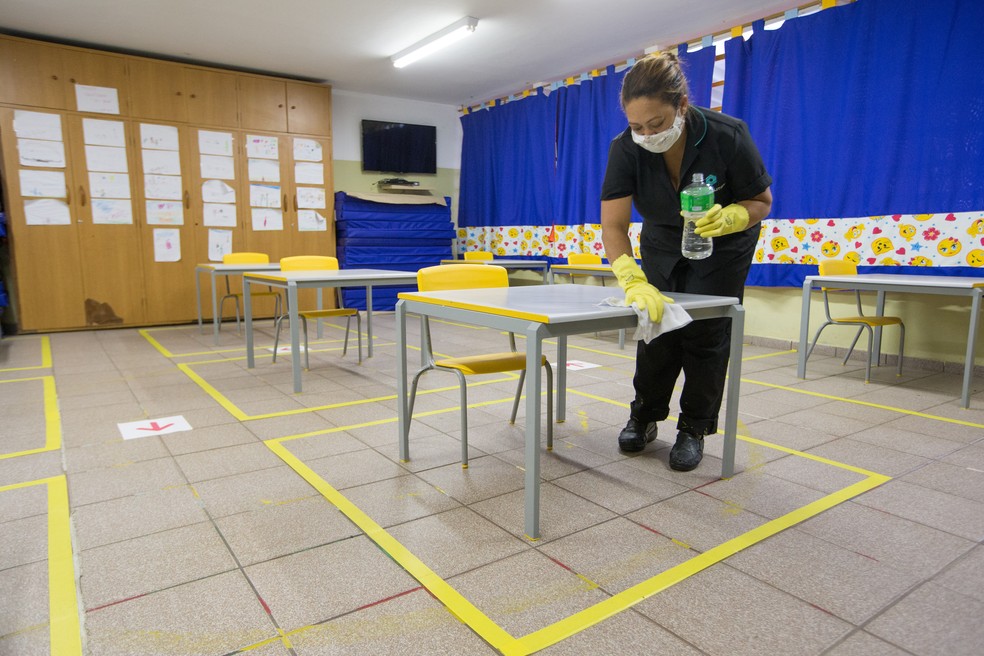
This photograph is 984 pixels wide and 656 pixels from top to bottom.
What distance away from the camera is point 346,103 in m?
7.55

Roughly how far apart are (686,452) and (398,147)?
6551 millimetres

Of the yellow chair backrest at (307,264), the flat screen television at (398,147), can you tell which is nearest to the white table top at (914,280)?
the yellow chair backrest at (307,264)

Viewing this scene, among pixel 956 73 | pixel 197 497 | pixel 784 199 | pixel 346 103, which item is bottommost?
pixel 197 497

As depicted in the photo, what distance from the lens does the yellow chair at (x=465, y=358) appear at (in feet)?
7.22

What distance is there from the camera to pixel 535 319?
5.36 ft

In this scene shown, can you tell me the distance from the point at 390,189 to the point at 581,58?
2.96 meters

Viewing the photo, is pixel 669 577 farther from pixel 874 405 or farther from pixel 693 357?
pixel 874 405

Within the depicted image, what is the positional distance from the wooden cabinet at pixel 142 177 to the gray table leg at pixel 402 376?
4.92m

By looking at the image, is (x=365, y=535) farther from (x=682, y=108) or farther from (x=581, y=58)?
(x=581, y=58)

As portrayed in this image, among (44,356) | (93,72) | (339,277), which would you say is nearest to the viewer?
(339,277)

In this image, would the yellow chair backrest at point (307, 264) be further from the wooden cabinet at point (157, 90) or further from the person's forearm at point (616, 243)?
the wooden cabinet at point (157, 90)

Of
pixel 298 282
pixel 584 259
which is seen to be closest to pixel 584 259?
pixel 584 259

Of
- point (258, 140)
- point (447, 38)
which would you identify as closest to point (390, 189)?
point (258, 140)

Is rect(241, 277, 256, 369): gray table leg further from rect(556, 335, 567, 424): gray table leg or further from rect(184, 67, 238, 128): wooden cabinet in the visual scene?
rect(184, 67, 238, 128): wooden cabinet
